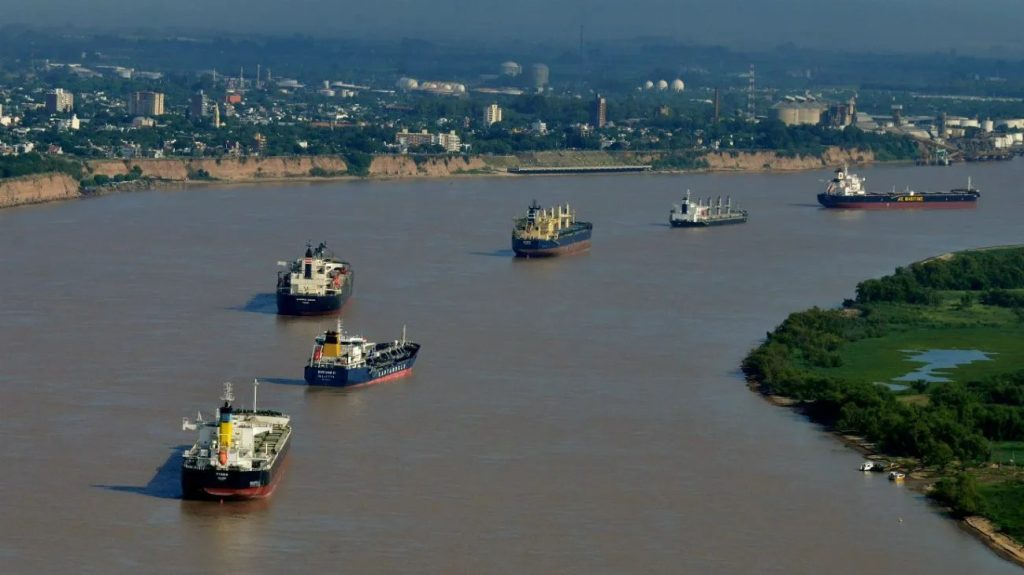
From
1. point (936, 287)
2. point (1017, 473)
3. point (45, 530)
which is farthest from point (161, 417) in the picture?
point (936, 287)

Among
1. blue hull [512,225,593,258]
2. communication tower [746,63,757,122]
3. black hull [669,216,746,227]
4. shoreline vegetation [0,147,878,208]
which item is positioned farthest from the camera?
communication tower [746,63,757,122]

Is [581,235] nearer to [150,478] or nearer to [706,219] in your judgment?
[706,219]

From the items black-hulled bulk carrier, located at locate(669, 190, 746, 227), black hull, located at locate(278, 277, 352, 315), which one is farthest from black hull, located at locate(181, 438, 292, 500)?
black-hulled bulk carrier, located at locate(669, 190, 746, 227)

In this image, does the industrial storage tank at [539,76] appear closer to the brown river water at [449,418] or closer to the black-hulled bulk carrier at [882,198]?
the black-hulled bulk carrier at [882,198]

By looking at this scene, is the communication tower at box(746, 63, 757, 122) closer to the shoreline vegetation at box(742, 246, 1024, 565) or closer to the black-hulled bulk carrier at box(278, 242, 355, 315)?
the shoreline vegetation at box(742, 246, 1024, 565)

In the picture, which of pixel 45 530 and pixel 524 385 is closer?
pixel 45 530

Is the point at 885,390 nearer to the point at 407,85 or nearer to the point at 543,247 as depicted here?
the point at 543,247

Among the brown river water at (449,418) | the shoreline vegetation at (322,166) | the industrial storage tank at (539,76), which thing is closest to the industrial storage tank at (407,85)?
the industrial storage tank at (539,76)
